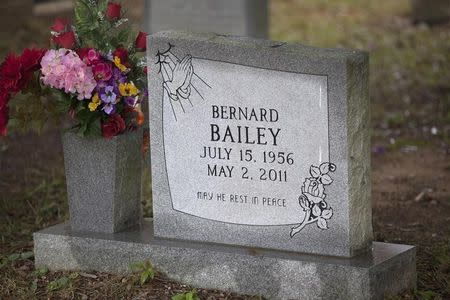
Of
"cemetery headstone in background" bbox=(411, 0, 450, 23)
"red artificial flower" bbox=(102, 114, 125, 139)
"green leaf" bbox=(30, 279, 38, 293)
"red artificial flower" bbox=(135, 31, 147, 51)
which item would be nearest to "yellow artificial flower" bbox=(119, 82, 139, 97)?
"red artificial flower" bbox=(102, 114, 125, 139)

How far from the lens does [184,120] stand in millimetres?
4469

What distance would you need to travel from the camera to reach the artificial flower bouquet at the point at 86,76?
444 cm

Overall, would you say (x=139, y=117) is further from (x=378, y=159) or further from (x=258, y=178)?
(x=378, y=159)

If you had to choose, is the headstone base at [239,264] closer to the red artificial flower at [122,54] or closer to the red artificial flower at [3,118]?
the red artificial flower at [3,118]

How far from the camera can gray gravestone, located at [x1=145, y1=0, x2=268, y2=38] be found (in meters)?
8.43

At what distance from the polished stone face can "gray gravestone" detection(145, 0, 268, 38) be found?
405cm

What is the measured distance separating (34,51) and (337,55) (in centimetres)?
136

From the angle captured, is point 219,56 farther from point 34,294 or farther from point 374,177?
point 374,177

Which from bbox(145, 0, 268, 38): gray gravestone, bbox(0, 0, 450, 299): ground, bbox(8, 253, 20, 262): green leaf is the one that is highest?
bbox(145, 0, 268, 38): gray gravestone

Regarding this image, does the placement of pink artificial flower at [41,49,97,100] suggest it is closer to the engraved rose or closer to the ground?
the ground

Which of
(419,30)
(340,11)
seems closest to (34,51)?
(419,30)

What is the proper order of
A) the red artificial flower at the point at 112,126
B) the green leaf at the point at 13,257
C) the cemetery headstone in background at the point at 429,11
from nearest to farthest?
1. the red artificial flower at the point at 112,126
2. the green leaf at the point at 13,257
3. the cemetery headstone in background at the point at 429,11

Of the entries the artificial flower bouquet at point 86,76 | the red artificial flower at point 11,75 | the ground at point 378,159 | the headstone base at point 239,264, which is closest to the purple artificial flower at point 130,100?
the artificial flower bouquet at point 86,76

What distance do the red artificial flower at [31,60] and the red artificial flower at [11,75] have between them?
0.02 meters
